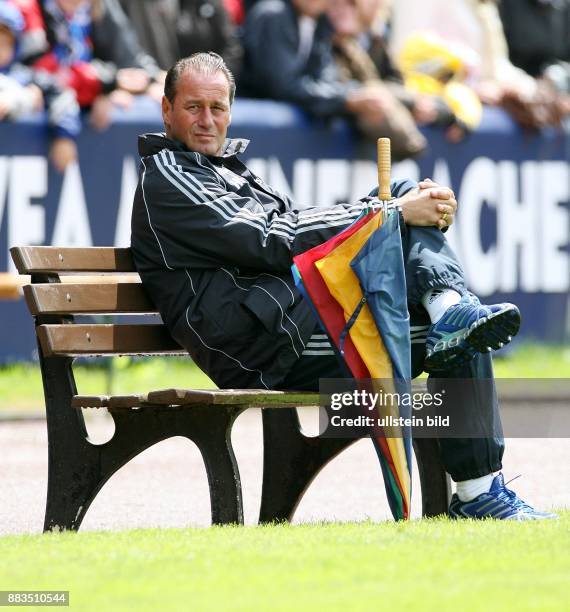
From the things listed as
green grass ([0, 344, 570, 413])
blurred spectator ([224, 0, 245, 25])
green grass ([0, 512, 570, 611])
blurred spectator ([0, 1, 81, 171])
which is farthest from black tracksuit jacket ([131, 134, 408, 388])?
blurred spectator ([224, 0, 245, 25])

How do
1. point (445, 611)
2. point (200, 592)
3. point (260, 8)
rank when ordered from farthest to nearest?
point (260, 8) → point (200, 592) → point (445, 611)

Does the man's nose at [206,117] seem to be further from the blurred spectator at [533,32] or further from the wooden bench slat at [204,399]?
the blurred spectator at [533,32]

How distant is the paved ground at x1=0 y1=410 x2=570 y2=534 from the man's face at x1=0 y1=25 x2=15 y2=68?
2495 millimetres

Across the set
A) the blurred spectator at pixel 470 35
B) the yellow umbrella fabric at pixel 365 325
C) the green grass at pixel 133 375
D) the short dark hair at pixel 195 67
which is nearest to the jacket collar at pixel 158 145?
the short dark hair at pixel 195 67

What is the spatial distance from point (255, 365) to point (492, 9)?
9.48 meters

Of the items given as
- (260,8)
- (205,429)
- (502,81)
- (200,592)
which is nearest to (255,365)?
(205,429)

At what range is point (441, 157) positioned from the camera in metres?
13.6

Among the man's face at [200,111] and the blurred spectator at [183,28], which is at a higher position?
the blurred spectator at [183,28]

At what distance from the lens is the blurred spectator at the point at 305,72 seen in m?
12.5

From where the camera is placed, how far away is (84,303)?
241 inches

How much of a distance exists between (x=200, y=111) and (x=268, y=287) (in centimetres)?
79

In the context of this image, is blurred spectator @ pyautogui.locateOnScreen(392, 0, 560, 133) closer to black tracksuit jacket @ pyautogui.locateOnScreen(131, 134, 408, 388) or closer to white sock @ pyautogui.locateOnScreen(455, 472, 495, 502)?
black tracksuit jacket @ pyautogui.locateOnScreen(131, 134, 408, 388)

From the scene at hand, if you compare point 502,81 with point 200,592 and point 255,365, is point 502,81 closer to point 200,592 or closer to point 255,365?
point 255,365

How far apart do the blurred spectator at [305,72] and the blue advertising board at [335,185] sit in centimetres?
19
